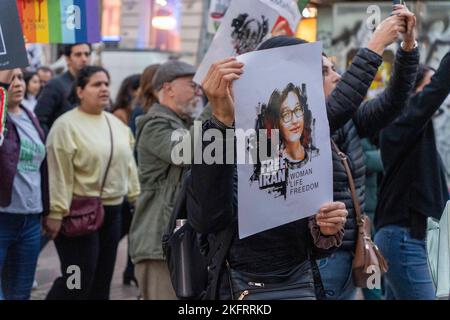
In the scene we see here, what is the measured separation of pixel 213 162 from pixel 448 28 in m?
12.5

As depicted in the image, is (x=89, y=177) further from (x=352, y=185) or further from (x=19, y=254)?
(x=352, y=185)

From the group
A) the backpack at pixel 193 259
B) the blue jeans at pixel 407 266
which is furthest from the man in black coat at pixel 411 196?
the backpack at pixel 193 259

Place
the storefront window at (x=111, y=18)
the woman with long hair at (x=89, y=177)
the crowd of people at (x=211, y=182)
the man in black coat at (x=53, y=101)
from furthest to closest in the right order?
the storefront window at (x=111, y=18)
the man in black coat at (x=53, y=101)
the woman with long hair at (x=89, y=177)
the crowd of people at (x=211, y=182)

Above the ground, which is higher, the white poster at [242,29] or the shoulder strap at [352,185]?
the white poster at [242,29]

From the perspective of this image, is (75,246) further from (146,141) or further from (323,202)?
(323,202)

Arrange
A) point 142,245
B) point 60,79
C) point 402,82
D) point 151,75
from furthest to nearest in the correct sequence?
point 60,79 < point 151,75 < point 142,245 < point 402,82

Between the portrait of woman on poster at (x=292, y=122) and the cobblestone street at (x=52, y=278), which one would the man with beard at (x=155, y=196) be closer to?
the portrait of woman on poster at (x=292, y=122)

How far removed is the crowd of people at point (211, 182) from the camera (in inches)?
111

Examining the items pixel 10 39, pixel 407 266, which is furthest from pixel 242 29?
pixel 407 266

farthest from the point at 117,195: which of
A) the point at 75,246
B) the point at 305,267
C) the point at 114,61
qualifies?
the point at 114,61

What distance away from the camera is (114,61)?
17500mm

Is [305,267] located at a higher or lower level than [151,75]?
lower

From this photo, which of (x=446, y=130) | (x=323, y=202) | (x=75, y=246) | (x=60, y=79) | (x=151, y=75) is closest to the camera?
(x=323, y=202)

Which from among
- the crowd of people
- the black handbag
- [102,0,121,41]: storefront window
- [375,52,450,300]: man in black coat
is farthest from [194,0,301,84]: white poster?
[102,0,121,41]: storefront window
